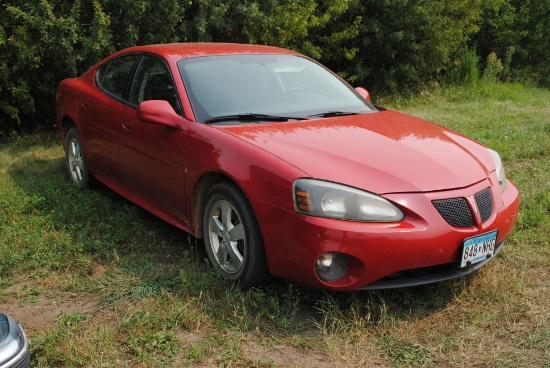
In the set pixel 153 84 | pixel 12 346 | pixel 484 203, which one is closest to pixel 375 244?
pixel 484 203

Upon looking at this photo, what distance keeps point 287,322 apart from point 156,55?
2.49 m

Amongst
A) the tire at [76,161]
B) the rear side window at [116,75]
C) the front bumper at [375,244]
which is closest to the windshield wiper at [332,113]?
the front bumper at [375,244]

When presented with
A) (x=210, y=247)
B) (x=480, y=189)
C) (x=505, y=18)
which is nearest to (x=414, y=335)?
(x=480, y=189)

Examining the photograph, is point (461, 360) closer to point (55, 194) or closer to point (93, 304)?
point (93, 304)

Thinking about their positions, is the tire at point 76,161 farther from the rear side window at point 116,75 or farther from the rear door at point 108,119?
the rear side window at point 116,75

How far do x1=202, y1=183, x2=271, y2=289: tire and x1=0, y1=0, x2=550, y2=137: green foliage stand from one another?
15.2ft

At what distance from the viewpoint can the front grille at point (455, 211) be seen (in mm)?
3503

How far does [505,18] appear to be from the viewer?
15.3 meters

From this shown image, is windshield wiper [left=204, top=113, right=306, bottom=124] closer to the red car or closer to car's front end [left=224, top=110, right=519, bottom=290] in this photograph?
the red car

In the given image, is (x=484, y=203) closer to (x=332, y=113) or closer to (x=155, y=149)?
(x=332, y=113)

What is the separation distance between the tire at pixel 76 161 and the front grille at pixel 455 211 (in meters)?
3.50

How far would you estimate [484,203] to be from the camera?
12.3 ft

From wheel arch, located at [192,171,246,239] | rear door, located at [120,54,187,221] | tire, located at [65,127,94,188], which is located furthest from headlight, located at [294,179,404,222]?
tire, located at [65,127,94,188]

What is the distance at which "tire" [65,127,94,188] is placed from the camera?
5.95m
